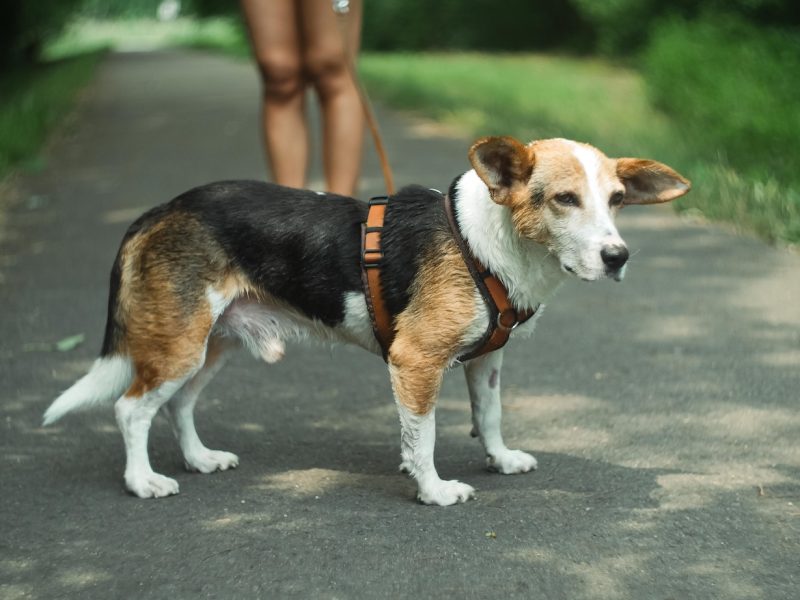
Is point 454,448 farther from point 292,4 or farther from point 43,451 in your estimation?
point 292,4

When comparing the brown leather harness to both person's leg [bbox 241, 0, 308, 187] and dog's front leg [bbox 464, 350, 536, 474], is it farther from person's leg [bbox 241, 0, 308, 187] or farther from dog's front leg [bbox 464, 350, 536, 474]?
person's leg [bbox 241, 0, 308, 187]

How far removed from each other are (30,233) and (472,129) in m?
5.57

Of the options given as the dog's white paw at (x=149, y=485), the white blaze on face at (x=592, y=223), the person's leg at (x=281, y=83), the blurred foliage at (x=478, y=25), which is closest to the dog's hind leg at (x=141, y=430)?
the dog's white paw at (x=149, y=485)

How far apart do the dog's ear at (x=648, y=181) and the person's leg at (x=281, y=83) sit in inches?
113

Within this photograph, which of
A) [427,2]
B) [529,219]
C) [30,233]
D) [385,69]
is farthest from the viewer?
[427,2]

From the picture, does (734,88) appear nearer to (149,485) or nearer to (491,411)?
(491,411)

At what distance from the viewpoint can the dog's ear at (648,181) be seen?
3.96m

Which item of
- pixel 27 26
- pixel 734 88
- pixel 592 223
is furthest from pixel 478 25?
pixel 592 223

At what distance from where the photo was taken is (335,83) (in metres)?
6.53

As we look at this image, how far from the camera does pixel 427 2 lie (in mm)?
32562

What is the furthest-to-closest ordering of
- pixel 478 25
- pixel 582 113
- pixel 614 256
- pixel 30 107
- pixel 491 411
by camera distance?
pixel 478 25, pixel 30 107, pixel 582 113, pixel 491 411, pixel 614 256

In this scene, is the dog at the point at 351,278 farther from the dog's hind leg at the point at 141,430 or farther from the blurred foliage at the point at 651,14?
the blurred foliage at the point at 651,14

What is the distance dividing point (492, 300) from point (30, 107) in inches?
471

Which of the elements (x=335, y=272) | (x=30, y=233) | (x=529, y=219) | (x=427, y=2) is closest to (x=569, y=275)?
(x=529, y=219)
